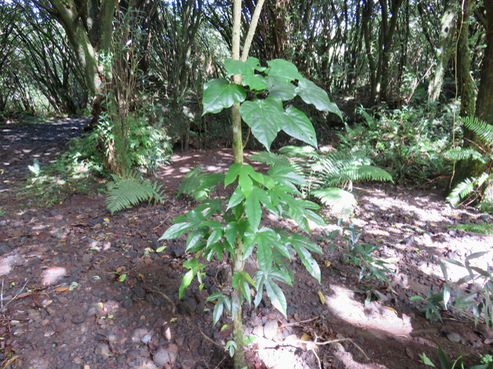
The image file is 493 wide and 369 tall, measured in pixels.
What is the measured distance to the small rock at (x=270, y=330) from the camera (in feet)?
5.16

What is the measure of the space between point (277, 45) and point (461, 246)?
15.3ft

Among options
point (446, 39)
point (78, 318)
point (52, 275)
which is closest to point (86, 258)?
point (52, 275)

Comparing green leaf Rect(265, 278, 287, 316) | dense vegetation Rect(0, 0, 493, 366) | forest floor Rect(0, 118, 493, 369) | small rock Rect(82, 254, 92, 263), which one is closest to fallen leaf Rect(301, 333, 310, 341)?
forest floor Rect(0, 118, 493, 369)

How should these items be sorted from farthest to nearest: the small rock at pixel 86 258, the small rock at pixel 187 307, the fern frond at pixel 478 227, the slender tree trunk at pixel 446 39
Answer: the slender tree trunk at pixel 446 39 → the fern frond at pixel 478 227 → the small rock at pixel 86 258 → the small rock at pixel 187 307

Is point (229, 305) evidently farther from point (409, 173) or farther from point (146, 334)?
point (409, 173)

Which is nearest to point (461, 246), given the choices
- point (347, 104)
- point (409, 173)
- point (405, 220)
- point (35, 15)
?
point (405, 220)

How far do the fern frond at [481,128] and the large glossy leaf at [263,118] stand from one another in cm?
312

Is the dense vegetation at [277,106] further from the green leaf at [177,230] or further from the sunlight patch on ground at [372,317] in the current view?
the sunlight patch on ground at [372,317]

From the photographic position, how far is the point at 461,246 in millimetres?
2539

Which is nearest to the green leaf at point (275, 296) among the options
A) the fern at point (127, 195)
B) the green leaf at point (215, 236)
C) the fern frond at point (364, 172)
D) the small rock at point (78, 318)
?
the green leaf at point (215, 236)

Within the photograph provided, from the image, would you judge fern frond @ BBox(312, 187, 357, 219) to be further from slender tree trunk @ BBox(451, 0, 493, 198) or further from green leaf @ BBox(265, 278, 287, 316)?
green leaf @ BBox(265, 278, 287, 316)

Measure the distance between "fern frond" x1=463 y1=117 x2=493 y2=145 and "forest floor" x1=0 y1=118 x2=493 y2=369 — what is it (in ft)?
3.59

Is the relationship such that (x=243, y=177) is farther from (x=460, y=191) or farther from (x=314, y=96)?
(x=460, y=191)

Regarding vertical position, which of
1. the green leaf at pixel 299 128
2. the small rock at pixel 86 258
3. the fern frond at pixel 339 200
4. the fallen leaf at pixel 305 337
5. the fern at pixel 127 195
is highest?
the green leaf at pixel 299 128
